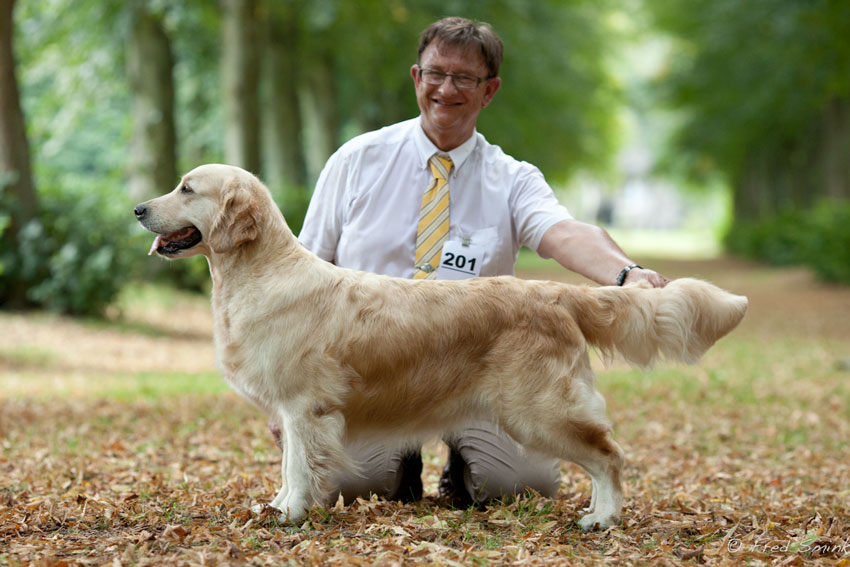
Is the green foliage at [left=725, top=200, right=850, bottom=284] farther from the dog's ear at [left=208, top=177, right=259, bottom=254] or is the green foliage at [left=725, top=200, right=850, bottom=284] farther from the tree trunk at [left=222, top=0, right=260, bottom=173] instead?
the dog's ear at [left=208, top=177, right=259, bottom=254]

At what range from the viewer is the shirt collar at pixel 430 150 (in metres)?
4.88

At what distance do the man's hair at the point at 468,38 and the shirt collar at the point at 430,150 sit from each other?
15.1 inches

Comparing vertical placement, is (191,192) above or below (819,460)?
above

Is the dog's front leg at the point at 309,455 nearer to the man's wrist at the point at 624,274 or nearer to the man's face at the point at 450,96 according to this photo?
the man's wrist at the point at 624,274

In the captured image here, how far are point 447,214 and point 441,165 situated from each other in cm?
28

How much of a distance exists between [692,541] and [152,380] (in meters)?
6.90

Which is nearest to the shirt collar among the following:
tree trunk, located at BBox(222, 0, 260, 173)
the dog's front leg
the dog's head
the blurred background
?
the dog's head

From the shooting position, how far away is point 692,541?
400cm

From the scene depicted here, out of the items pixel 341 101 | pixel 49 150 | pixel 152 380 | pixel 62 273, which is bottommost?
pixel 152 380

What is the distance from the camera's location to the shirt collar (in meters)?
4.88

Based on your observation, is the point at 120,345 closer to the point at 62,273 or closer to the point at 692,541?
the point at 62,273

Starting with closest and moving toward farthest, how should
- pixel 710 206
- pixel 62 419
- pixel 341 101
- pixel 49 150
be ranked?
1. pixel 62 419
2. pixel 49 150
3. pixel 341 101
4. pixel 710 206

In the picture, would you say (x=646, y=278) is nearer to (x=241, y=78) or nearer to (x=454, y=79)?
(x=454, y=79)

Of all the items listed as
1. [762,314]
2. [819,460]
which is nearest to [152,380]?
[819,460]
